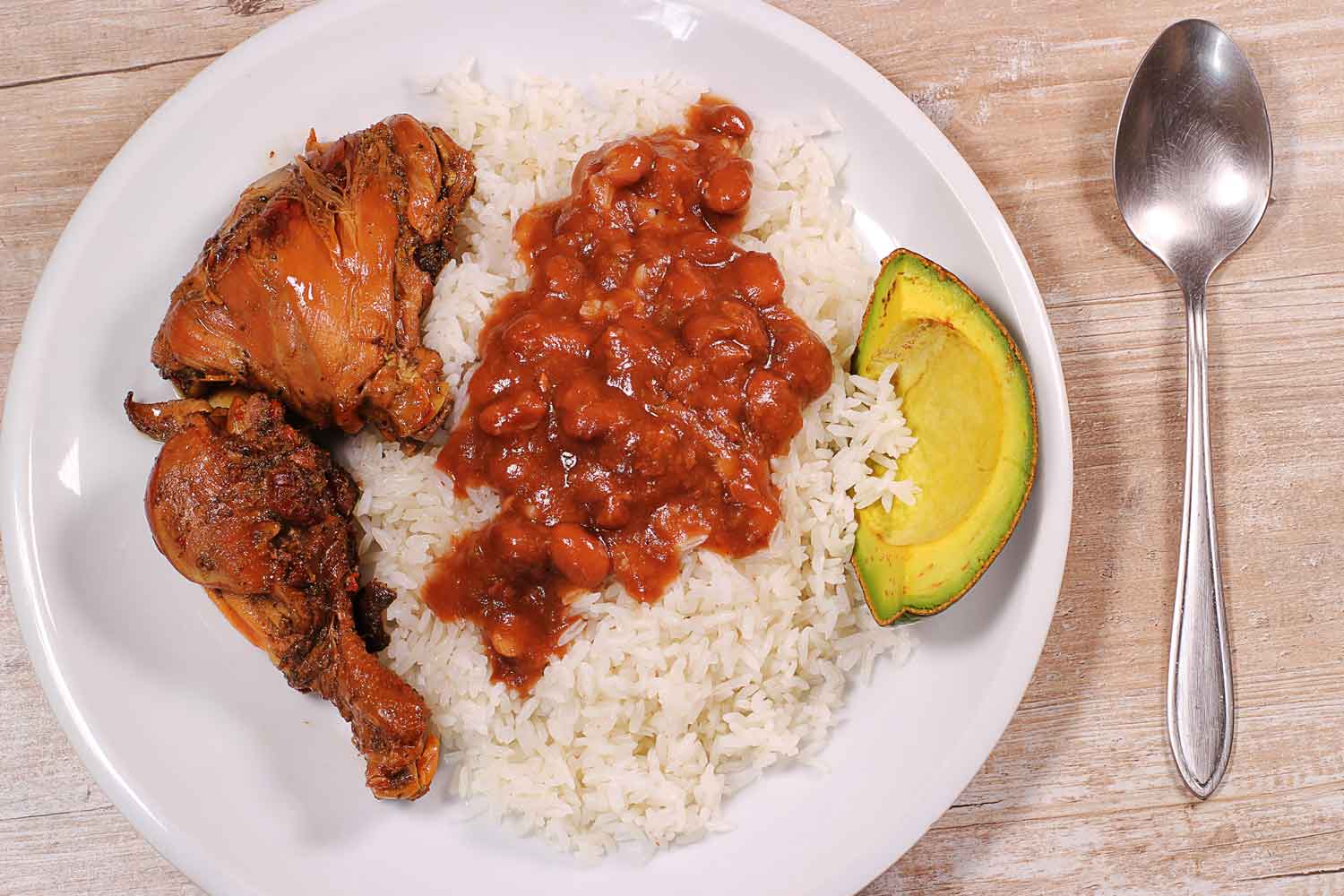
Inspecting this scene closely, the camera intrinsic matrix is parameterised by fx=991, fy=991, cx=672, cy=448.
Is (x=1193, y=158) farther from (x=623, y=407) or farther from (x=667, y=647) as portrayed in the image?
(x=667, y=647)

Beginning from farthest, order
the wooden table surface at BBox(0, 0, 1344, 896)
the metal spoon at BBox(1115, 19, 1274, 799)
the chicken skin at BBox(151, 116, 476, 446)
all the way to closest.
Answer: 1. the metal spoon at BBox(1115, 19, 1274, 799)
2. the wooden table surface at BBox(0, 0, 1344, 896)
3. the chicken skin at BBox(151, 116, 476, 446)

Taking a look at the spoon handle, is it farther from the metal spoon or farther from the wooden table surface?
the metal spoon

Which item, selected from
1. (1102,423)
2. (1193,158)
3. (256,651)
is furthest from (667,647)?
(1193,158)

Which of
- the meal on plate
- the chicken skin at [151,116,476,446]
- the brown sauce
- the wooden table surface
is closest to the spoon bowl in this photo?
the wooden table surface

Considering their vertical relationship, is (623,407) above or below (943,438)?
below

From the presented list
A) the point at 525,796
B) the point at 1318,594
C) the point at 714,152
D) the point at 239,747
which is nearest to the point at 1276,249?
the point at 1318,594

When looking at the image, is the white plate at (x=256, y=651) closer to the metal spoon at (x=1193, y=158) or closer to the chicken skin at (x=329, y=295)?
the chicken skin at (x=329, y=295)
